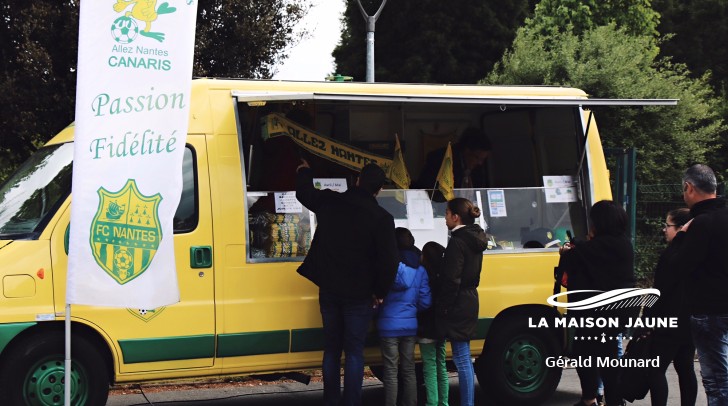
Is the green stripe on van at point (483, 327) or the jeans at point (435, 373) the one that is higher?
the green stripe on van at point (483, 327)

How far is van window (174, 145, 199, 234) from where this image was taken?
7.29 meters

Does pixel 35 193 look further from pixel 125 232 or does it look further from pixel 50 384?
pixel 50 384

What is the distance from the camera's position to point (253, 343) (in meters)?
7.47

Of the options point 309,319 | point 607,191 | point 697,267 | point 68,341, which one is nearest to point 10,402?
point 68,341

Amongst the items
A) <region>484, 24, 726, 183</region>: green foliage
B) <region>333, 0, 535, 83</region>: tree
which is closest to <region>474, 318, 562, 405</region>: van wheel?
<region>484, 24, 726, 183</region>: green foliage

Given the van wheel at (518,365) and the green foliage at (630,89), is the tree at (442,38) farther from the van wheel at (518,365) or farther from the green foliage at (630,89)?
the van wheel at (518,365)

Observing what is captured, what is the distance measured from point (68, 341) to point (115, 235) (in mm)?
757

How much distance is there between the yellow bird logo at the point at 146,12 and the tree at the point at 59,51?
6.63 meters

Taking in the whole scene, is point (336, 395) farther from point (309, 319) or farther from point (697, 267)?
point (697, 267)

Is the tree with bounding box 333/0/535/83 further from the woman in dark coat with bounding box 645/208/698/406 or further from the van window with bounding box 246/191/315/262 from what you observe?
the woman in dark coat with bounding box 645/208/698/406

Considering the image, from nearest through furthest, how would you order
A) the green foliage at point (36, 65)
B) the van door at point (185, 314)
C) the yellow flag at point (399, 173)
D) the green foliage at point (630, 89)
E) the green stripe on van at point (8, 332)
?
the green stripe on van at point (8, 332)
the van door at point (185, 314)
the yellow flag at point (399, 173)
the green foliage at point (36, 65)
the green foliage at point (630, 89)

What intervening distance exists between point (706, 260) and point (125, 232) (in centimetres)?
377

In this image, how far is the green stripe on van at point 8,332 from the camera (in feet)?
21.8

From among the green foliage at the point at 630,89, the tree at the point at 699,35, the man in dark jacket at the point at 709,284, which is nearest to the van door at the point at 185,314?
the man in dark jacket at the point at 709,284
